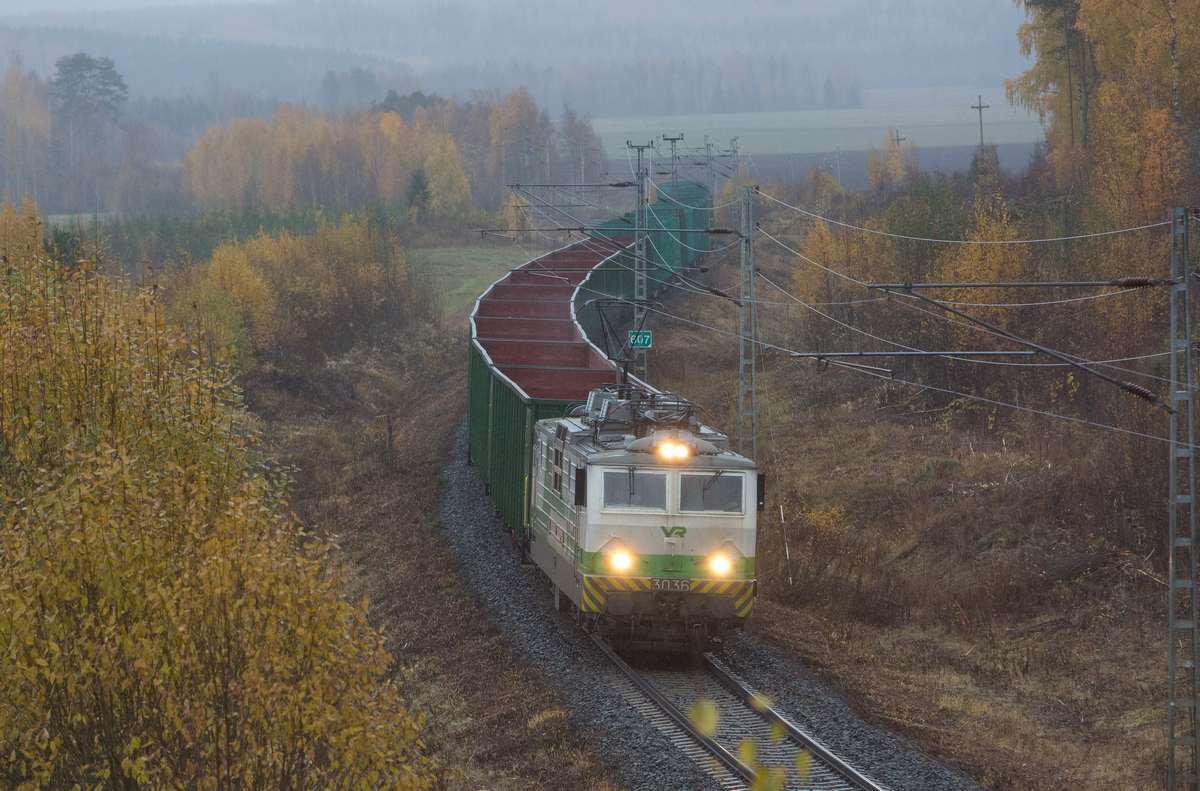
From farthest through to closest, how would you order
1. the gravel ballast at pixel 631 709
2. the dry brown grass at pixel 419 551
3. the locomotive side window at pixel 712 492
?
1. the locomotive side window at pixel 712 492
2. the dry brown grass at pixel 419 551
3. the gravel ballast at pixel 631 709

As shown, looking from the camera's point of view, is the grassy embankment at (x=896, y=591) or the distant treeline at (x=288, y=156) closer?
the grassy embankment at (x=896, y=591)

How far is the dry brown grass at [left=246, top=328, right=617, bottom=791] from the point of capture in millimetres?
13750

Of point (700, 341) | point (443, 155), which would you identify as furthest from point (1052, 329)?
point (443, 155)

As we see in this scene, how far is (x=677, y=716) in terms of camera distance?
13984 millimetres

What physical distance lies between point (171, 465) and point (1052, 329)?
32.0m

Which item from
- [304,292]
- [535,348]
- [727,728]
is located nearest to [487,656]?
[727,728]

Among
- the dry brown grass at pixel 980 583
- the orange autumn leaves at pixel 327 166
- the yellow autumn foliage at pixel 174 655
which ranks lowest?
the dry brown grass at pixel 980 583

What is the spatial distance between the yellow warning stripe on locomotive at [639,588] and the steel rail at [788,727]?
3.10 feet

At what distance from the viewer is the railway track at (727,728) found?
40.3 feet

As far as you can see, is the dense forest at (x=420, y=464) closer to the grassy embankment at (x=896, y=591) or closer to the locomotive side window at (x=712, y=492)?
the grassy embankment at (x=896, y=591)

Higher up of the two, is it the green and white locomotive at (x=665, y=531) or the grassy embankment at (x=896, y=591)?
the green and white locomotive at (x=665, y=531)

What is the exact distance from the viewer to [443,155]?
124 metres

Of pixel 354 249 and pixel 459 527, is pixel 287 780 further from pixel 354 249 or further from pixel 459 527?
pixel 354 249

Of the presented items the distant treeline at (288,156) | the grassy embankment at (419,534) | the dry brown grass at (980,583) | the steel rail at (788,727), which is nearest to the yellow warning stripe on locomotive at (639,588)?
the steel rail at (788,727)
